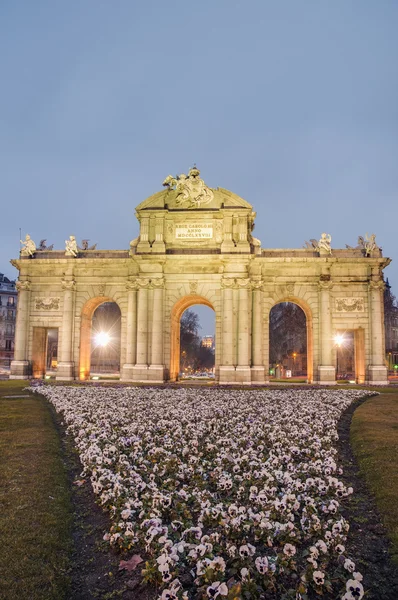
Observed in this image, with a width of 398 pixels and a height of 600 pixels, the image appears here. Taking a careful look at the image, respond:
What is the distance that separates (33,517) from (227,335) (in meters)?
29.2

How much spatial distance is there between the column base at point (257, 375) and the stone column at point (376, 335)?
880cm

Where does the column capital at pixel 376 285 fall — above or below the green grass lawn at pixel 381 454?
above

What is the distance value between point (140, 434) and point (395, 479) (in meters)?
7.09

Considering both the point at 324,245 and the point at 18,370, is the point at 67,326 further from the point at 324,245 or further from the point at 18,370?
the point at 324,245

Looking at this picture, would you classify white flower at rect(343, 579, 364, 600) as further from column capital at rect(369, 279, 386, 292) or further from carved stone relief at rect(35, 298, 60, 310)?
carved stone relief at rect(35, 298, 60, 310)

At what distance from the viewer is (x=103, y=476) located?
30.8 feet

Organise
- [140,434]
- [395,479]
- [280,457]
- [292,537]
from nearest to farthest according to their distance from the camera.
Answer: [292,537] → [395,479] → [280,457] → [140,434]

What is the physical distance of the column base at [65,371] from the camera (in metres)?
38.4

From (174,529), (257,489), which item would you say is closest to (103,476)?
(174,529)

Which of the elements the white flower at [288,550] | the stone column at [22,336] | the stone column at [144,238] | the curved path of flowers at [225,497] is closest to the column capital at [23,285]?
the stone column at [22,336]

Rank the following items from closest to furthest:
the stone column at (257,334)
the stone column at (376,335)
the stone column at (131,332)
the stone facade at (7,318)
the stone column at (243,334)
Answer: the stone column at (243,334) < the stone column at (257,334) < the stone column at (376,335) < the stone column at (131,332) < the stone facade at (7,318)

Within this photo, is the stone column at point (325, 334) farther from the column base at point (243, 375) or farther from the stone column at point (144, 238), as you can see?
the stone column at point (144, 238)

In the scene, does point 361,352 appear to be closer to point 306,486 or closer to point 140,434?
point 140,434

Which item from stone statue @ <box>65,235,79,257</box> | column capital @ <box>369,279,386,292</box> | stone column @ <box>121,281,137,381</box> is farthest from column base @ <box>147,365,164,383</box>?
→ column capital @ <box>369,279,386,292</box>
